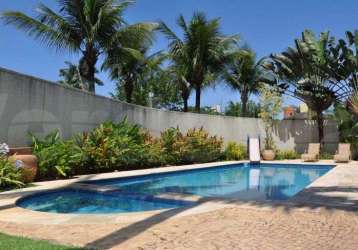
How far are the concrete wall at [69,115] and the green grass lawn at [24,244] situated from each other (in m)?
7.93

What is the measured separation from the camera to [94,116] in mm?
15969

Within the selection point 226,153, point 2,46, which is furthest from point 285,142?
point 2,46

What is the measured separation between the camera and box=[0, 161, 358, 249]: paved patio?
517 centimetres

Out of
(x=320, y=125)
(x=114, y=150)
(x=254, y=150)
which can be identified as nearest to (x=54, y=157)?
(x=114, y=150)

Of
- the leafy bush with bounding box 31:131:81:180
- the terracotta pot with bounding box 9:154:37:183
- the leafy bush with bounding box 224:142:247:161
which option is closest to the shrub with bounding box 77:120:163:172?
the leafy bush with bounding box 31:131:81:180

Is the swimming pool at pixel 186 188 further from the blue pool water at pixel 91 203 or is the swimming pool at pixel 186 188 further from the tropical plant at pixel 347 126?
the tropical plant at pixel 347 126

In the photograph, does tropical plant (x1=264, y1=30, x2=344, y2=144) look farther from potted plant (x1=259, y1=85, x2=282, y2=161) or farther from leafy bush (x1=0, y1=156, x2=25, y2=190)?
leafy bush (x1=0, y1=156, x2=25, y2=190)

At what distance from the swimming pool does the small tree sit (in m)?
3.56

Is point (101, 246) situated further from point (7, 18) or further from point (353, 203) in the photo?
point (7, 18)

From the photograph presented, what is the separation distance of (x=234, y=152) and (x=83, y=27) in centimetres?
1017

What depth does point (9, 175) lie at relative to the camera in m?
10.3

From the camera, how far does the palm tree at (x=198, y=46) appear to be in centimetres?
2261

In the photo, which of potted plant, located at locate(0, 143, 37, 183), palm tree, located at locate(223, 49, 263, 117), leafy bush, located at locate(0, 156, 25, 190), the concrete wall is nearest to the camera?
leafy bush, located at locate(0, 156, 25, 190)

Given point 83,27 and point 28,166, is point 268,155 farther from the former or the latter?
point 28,166
